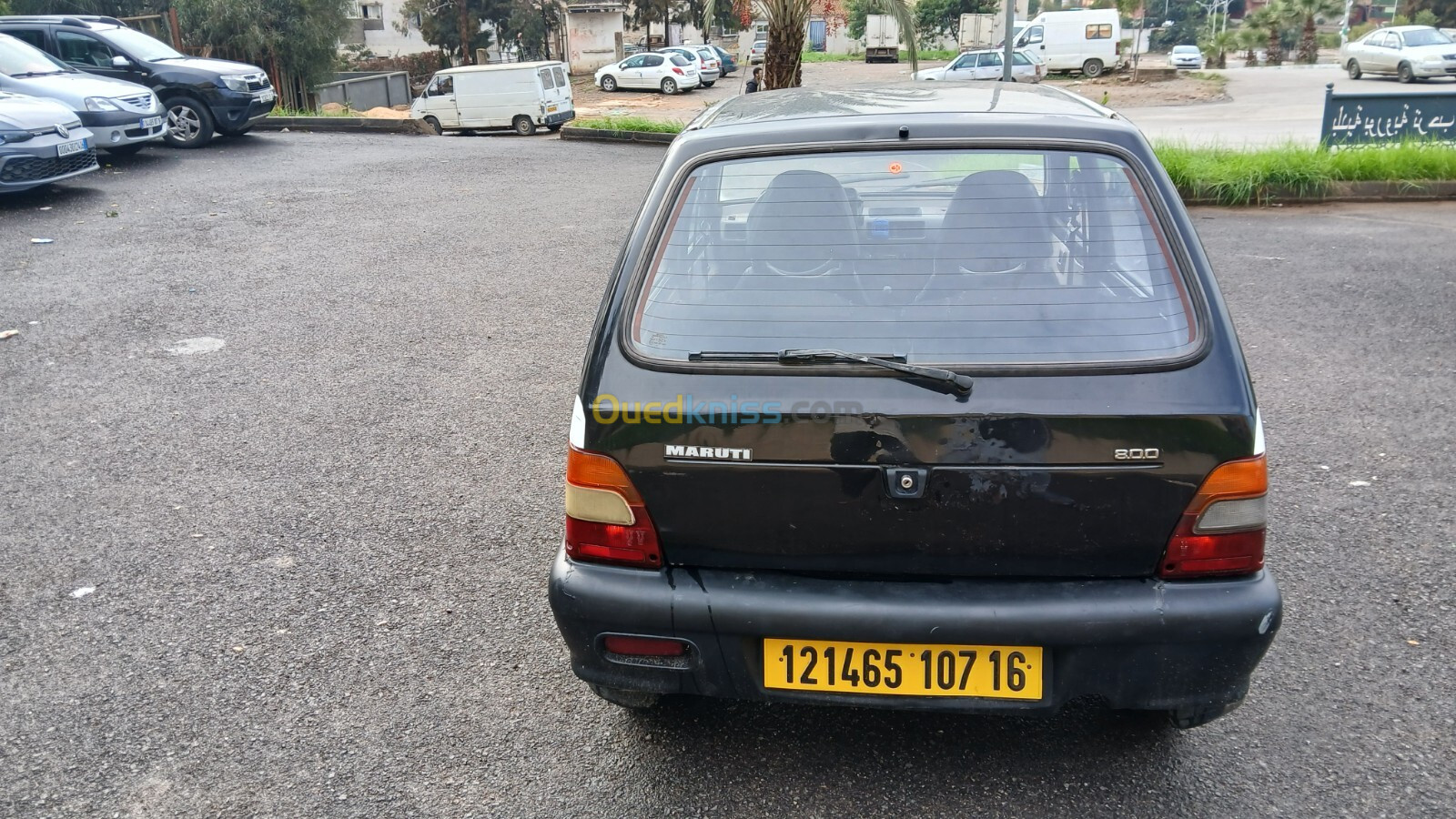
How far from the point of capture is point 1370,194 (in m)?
11.2

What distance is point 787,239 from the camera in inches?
107

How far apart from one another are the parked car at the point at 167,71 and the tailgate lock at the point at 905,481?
15.0 m

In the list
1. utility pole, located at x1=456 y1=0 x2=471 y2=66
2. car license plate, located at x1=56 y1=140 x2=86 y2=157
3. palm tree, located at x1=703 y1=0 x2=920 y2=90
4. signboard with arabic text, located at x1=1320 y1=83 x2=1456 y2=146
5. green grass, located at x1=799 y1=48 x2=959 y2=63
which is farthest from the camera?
green grass, located at x1=799 y1=48 x2=959 y2=63

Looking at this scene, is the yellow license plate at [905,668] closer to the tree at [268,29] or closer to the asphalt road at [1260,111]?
the asphalt road at [1260,111]

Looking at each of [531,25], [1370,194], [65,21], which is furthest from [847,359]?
[531,25]

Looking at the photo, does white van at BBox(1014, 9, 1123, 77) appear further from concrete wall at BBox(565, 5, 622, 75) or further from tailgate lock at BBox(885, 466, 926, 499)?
tailgate lock at BBox(885, 466, 926, 499)

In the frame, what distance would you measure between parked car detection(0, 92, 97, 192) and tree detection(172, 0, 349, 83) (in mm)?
17246

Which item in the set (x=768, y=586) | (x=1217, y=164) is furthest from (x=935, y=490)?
(x=1217, y=164)

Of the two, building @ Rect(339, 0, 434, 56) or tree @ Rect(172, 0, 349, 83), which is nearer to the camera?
tree @ Rect(172, 0, 349, 83)

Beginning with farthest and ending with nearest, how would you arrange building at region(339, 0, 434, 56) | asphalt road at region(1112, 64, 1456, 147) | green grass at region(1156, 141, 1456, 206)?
building at region(339, 0, 434, 56)
asphalt road at region(1112, 64, 1456, 147)
green grass at region(1156, 141, 1456, 206)

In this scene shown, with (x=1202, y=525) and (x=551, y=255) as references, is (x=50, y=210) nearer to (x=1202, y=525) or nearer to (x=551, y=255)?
(x=551, y=255)

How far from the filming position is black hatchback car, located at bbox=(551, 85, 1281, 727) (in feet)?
8.04

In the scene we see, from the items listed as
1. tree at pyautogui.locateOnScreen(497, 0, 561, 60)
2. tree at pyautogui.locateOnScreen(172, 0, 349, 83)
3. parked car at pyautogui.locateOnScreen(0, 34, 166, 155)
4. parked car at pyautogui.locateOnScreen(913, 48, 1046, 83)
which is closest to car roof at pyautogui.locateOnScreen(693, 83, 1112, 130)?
parked car at pyautogui.locateOnScreen(0, 34, 166, 155)

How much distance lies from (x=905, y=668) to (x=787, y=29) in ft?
44.2
